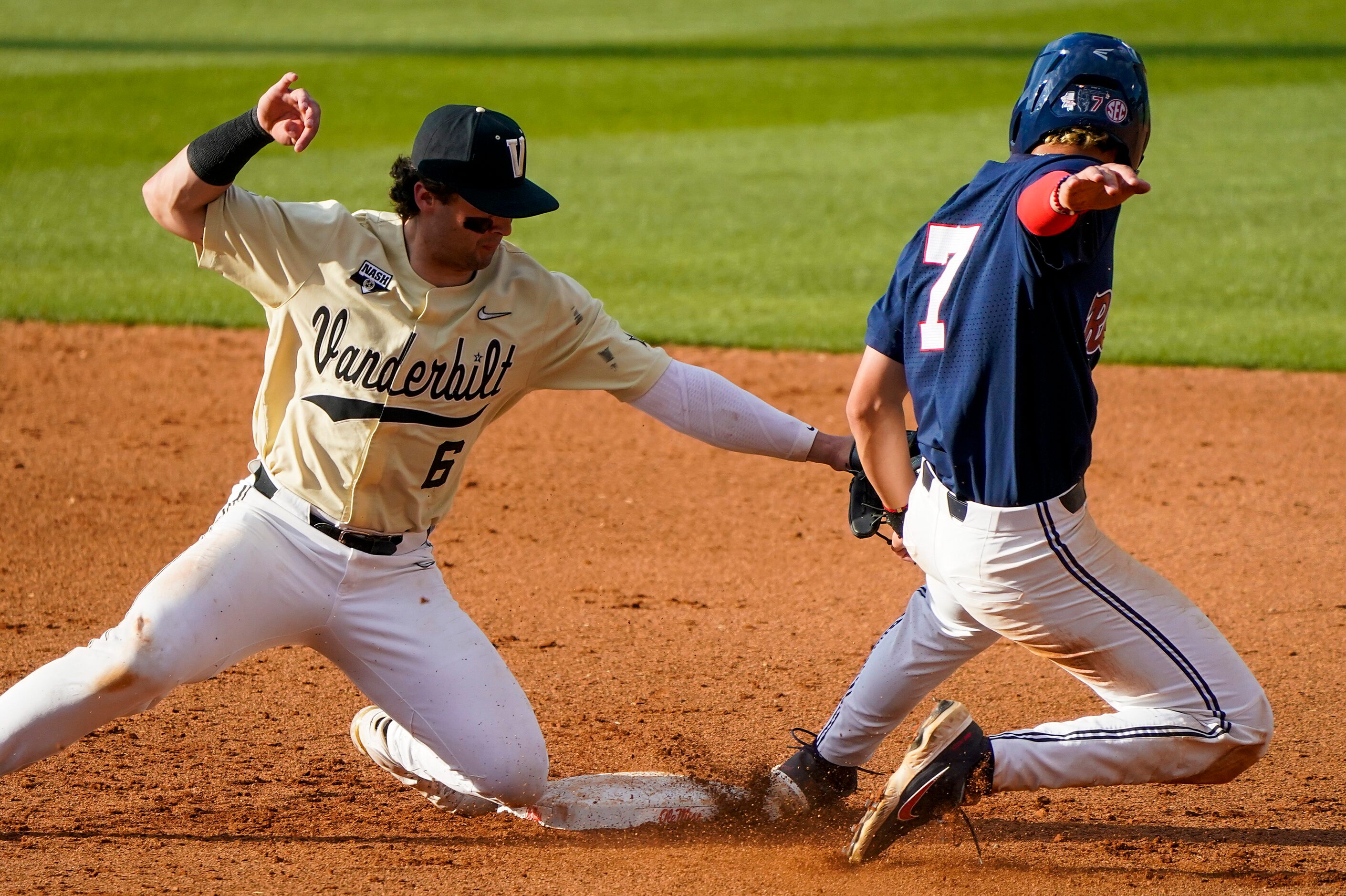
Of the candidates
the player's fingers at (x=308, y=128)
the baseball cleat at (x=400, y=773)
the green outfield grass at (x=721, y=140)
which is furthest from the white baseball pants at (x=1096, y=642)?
the green outfield grass at (x=721, y=140)

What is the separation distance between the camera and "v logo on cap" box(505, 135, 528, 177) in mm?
3484

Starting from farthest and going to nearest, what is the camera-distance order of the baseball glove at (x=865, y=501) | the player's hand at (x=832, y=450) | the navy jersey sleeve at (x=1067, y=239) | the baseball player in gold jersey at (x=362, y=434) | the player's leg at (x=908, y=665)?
the player's hand at (x=832, y=450), the baseball glove at (x=865, y=501), the player's leg at (x=908, y=665), the baseball player in gold jersey at (x=362, y=434), the navy jersey sleeve at (x=1067, y=239)

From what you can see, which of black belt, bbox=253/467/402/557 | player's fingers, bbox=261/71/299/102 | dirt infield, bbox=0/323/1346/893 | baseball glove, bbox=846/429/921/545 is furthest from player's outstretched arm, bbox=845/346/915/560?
player's fingers, bbox=261/71/299/102

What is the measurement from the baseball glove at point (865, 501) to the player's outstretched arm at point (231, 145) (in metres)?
1.64

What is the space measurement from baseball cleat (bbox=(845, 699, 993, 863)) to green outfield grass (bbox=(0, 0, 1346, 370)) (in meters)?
5.80

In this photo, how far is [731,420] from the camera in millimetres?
3852

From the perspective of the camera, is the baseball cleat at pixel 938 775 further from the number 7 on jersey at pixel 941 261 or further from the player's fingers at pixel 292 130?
the player's fingers at pixel 292 130

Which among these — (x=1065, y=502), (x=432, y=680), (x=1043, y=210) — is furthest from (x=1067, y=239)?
(x=432, y=680)

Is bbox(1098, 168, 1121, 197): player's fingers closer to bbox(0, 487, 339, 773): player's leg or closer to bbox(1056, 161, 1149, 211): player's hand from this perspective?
bbox(1056, 161, 1149, 211): player's hand

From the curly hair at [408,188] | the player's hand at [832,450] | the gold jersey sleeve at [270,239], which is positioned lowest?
the player's hand at [832,450]

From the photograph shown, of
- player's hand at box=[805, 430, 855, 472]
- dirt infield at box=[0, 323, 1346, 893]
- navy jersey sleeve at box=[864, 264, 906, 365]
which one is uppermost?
navy jersey sleeve at box=[864, 264, 906, 365]

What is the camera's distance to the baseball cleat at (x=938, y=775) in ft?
10.7

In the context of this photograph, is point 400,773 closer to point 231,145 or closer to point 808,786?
point 808,786

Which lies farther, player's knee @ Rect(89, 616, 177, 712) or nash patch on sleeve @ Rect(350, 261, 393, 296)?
nash patch on sleeve @ Rect(350, 261, 393, 296)
